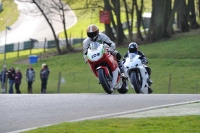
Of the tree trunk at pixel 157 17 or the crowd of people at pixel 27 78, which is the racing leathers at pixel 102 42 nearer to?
the crowd of people at pixel 27 78

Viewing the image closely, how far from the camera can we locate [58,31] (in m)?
76.4

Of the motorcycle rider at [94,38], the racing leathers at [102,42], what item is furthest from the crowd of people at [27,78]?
the motorcycle rider at [94,38]

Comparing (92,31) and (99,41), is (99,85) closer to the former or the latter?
(99,41)

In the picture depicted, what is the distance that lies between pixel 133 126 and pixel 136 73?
396 inches

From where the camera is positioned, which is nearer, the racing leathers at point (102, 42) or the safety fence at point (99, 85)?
the racing leathers at point (102, 42)

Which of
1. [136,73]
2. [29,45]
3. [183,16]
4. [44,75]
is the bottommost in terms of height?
[44,75]

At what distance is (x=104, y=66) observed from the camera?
18016 millimetres

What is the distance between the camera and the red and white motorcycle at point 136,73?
68.0 ft

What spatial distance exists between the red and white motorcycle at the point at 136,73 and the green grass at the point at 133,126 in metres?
8.85

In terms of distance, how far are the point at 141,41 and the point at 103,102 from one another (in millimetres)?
38660

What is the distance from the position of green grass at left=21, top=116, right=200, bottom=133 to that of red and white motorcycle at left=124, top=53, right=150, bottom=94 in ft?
29.0

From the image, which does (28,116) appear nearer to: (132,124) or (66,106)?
(66,106)

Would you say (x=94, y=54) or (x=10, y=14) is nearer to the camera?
(x=94, y=54)

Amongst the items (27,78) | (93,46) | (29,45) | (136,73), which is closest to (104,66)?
(93,46)
